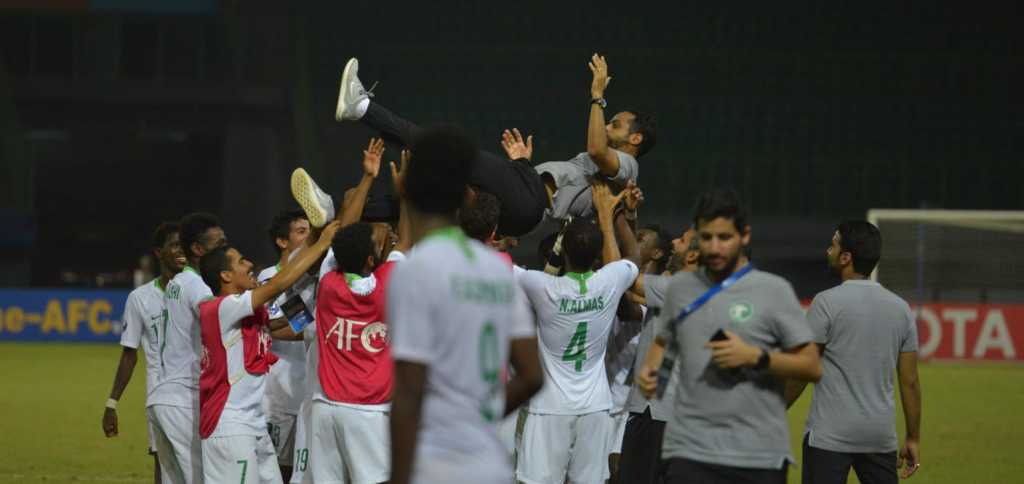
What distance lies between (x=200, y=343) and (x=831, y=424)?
11.2 ft

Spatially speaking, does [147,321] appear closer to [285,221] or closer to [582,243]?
[285,221]

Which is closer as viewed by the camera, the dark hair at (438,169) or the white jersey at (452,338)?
the white jersey at (452,338)

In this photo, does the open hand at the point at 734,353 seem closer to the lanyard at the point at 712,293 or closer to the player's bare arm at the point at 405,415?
the lanyard at the point at 712,293

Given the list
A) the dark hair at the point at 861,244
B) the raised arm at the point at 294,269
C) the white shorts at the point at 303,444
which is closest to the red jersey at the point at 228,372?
the raised arm at the point at 294,269

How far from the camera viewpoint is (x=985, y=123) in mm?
37281

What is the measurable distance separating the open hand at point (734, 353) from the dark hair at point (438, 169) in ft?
4.67

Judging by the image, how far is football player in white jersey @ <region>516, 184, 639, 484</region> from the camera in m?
7.08

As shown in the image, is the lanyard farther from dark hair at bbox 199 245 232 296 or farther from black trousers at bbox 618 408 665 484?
dark hair at bbox 199 245 232 296

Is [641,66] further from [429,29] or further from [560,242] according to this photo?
[560,242]

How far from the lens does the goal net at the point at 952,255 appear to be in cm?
2464

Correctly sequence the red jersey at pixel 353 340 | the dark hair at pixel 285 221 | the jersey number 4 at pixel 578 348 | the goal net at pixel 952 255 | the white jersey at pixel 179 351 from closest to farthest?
the red jersey at pixel 353 340, the jersey number 4 at pixel 578 348, the white jersey at pixel 179 351, the dark hair at pixel 285 221, the goal net at pixel 952 255

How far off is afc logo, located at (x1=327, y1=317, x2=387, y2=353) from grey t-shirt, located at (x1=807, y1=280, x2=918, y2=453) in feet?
6.99

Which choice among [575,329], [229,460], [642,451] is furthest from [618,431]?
[229,460]

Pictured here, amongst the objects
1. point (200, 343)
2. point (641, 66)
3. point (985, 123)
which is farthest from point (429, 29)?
point (200, 343)
